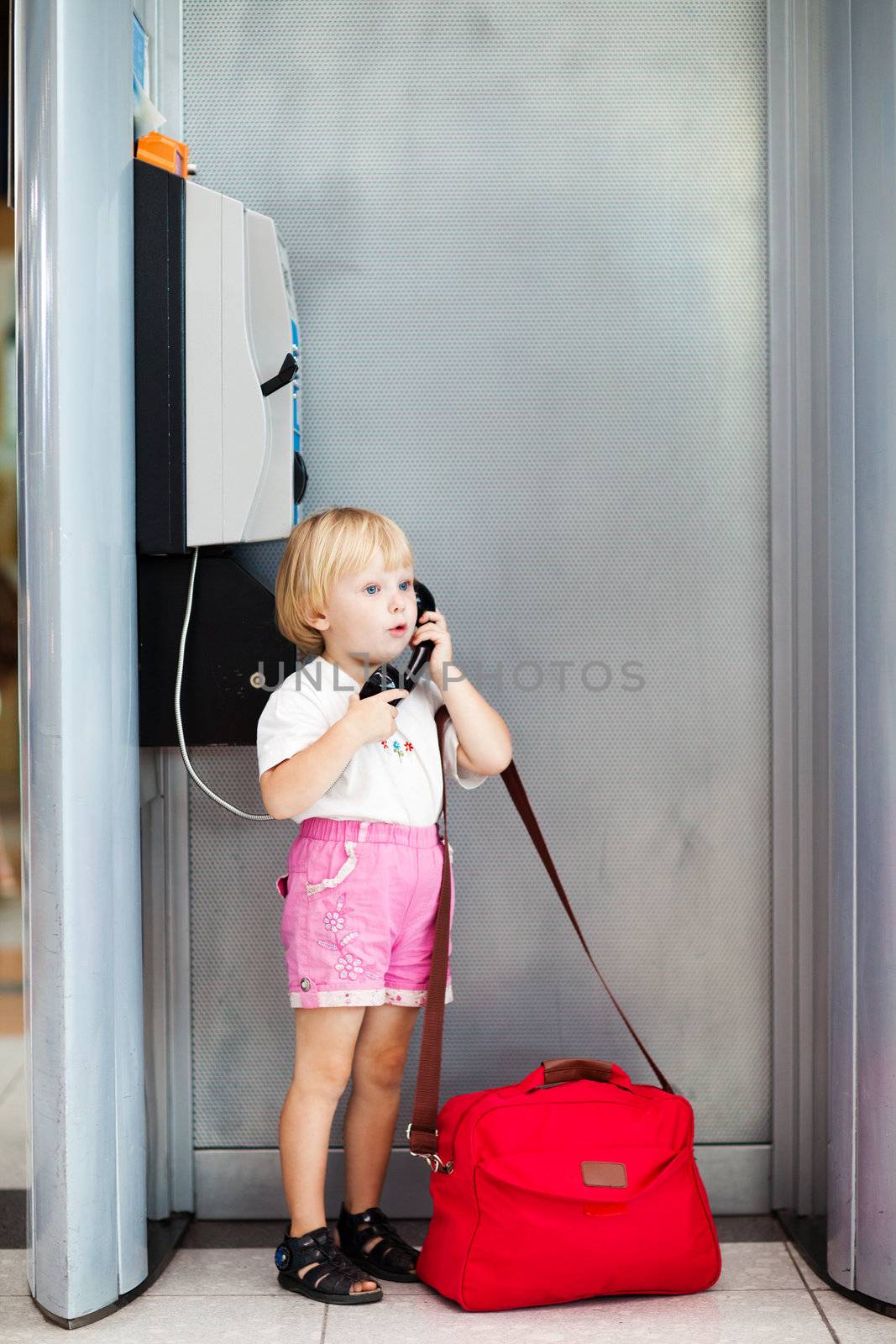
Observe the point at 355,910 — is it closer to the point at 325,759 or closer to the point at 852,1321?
→ the point at 325,759

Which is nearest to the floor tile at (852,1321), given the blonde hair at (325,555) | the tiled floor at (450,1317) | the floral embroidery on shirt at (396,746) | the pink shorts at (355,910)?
the tiled floor at (450,1317)

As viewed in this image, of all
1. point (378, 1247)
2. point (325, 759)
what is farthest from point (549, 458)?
point (378, 1247)

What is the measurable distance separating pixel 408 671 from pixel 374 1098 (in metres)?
0.72

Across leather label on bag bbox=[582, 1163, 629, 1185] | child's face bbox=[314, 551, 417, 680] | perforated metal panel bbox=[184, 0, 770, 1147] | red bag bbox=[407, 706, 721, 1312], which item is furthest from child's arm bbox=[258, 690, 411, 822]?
leather label on bag bbox=[582, 1163, 629, 1185]

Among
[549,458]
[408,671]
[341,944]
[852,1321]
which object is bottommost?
[852,1321]

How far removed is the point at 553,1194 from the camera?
179 centimetres

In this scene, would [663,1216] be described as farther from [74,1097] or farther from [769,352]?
[769,352]

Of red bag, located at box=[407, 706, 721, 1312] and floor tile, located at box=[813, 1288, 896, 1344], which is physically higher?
red bag, located at box=[407, 706, 721, 1312]

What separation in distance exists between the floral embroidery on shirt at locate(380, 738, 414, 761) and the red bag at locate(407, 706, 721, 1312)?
8.7 inches

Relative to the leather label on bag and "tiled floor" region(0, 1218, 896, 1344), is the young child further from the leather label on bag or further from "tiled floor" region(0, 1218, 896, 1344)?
the leather label on bag

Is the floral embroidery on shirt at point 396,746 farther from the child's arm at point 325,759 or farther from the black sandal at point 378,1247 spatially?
the black sandal at point 378,1247

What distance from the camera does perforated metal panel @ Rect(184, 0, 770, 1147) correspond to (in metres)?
2.20

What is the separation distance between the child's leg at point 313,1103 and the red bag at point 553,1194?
13cm

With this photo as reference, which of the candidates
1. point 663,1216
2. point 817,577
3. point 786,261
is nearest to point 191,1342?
point 663,1216
